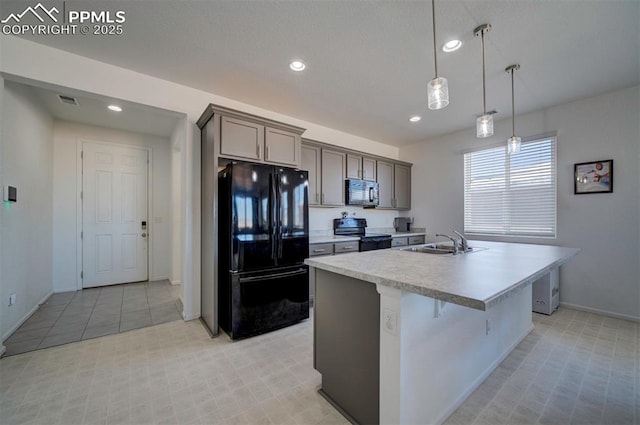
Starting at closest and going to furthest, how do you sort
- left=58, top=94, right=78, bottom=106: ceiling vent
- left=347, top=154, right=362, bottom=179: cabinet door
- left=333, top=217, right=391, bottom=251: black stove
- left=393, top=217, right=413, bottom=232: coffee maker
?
1. left=58, top=94, right=78, bottom=106: ceiling vent
2. left=333, top=217, right=391, bottom=251: black stove
3. left=347, top=154, right=362, bottom=179: cabinet door
4. left=393, top=217, right=413, bottom=232: coffee maker

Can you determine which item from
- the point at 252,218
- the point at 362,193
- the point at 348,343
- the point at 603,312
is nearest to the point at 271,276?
the point at 252,218

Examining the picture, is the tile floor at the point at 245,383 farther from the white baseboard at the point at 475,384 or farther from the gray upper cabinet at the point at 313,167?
the gray upper cabinet at the point at 313,167

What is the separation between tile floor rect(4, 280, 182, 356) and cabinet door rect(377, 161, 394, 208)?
3741 millimetres

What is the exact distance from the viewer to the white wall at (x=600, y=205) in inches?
118

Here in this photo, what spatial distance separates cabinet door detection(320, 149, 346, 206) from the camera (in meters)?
4.00

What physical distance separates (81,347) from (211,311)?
3.77ft

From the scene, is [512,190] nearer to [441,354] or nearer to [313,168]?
[313,168]

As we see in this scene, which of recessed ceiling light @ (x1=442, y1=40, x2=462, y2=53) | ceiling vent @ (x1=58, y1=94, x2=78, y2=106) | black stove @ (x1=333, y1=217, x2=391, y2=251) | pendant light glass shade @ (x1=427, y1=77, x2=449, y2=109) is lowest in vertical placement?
black stove @ (x1=333, y1=217, x2=391, y2=251)

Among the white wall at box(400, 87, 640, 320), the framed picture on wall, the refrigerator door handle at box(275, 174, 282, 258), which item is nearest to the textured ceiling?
the white wall at box(400, 87, 640, 320)

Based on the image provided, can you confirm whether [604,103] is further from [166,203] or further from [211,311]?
[166,203]

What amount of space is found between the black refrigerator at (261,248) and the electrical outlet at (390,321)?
64.7 inches

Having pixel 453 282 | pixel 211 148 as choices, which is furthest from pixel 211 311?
pixel 453 282

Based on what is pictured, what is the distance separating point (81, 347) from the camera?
2379 mm

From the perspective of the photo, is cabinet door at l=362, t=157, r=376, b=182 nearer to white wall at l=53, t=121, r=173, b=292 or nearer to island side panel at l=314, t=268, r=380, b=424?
island side panel at l=314, t=268, r=380, b=424
